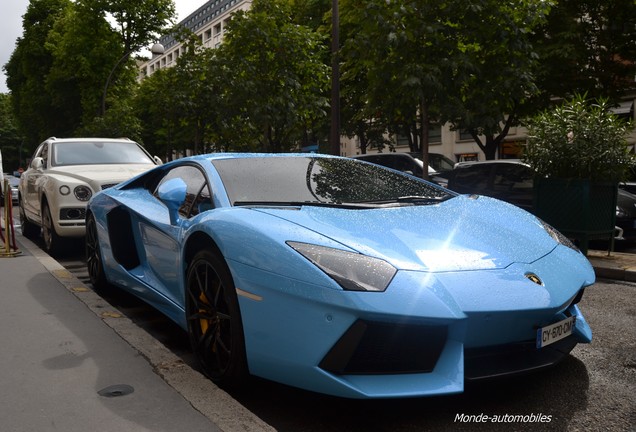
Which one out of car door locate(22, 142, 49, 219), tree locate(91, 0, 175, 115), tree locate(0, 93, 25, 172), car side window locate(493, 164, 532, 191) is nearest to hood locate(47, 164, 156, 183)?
car door locate(22, 142, 49, 219)

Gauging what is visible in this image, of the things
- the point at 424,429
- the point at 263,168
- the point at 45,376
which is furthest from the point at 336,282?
the point at 45,376

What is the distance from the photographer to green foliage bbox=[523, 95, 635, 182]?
774 cm

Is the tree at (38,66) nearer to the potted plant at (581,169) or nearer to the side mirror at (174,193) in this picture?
the potted plant at (581,169)

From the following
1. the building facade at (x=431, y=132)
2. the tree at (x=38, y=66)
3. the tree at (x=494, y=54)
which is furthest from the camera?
the tree at (x=38, y=66)

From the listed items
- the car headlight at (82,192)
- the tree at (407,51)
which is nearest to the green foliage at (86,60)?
the tree at (407,51)

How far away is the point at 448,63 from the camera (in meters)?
11.4

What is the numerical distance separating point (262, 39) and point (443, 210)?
14.0m

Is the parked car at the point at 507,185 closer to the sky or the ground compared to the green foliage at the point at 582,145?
closer to the ground

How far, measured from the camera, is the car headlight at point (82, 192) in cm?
811

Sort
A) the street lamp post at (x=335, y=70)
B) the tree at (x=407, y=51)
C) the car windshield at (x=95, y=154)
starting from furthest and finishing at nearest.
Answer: the street lamp post at (x=335, y=70)
the tree at (x=407, y=51)
the car windshield at (x=95, y=154)

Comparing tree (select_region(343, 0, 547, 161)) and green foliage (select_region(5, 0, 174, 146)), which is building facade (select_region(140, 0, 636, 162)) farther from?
green foliage (select_region(5, 0, 174, 146))

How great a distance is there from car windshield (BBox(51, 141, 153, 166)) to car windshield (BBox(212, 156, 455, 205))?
5668mm

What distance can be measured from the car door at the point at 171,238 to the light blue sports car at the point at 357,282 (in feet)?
0.05

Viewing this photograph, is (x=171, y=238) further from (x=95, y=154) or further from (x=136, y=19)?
(x=136, y=19)
